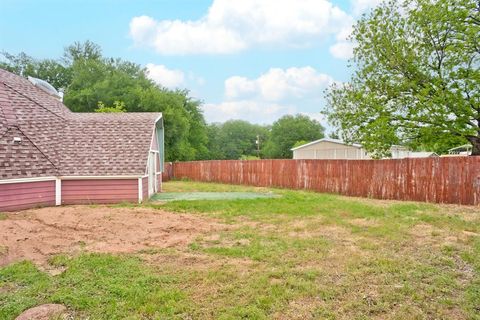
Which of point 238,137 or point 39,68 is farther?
point 238,137

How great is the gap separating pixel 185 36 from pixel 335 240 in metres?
13.5

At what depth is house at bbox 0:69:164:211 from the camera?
383 inches

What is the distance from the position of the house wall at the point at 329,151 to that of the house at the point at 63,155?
60.3 feet

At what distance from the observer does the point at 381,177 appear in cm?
1321

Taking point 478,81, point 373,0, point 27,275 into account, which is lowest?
point 27,275

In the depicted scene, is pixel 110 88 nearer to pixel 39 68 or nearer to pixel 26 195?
pixel 39 68

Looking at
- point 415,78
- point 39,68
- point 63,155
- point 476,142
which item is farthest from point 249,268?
point 39,68

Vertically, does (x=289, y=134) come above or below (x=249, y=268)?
above

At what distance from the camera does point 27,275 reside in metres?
4.40

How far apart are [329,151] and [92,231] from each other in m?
24.7

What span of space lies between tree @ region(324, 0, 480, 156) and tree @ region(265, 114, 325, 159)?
146 feet

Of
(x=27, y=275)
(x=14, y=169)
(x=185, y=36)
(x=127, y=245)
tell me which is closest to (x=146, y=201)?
(x=14, y=169)

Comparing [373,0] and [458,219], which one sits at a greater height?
[373,0]

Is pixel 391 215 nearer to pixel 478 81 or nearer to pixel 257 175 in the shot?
pixel 478 81
